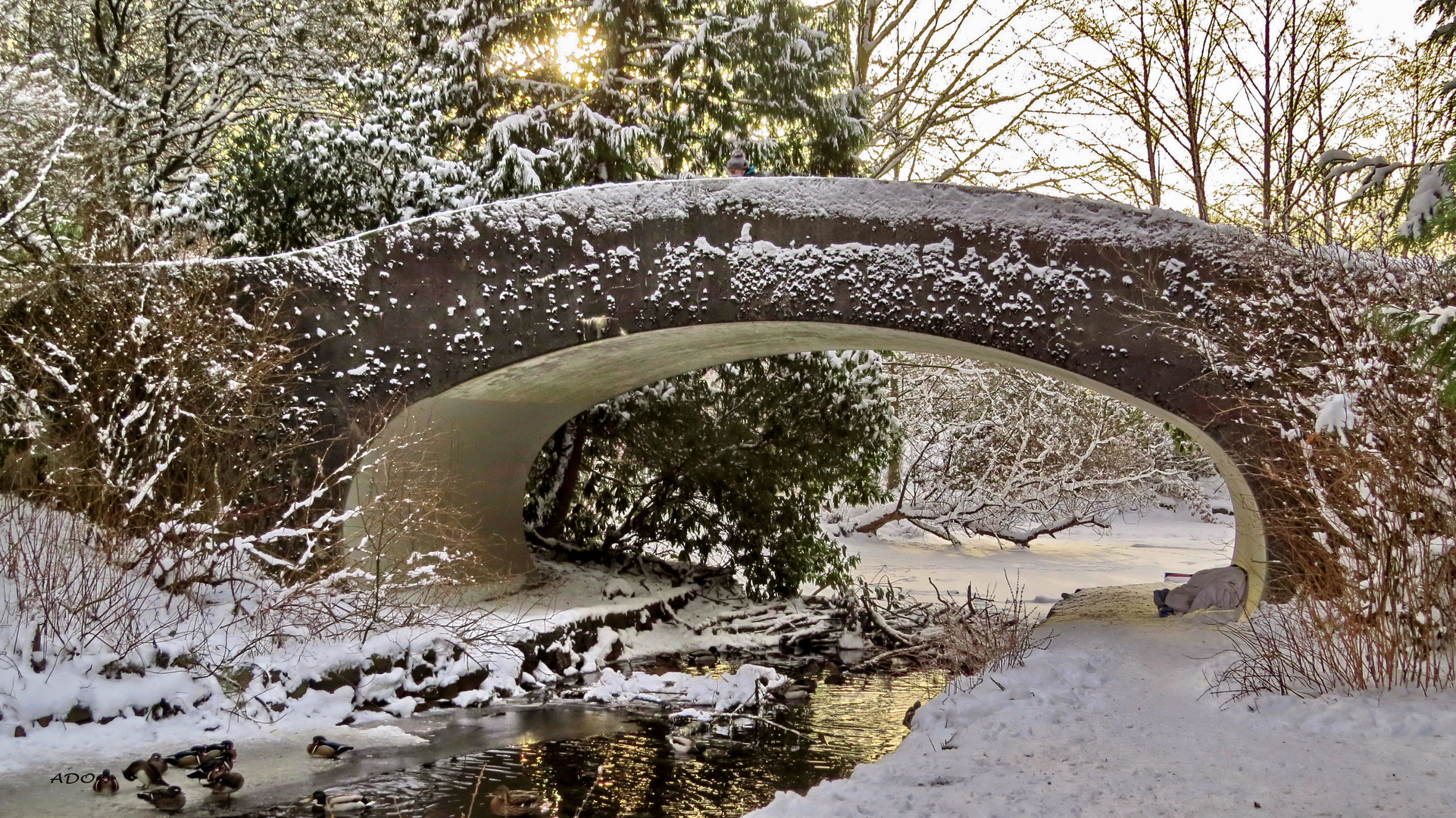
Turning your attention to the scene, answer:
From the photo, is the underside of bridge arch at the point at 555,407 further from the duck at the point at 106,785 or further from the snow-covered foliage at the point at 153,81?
the snow-covered foliage at the point at 153,81

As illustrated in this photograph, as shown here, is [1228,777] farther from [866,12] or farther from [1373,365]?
[866,12]

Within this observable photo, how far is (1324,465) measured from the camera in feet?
21.8

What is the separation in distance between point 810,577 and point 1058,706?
604 cm

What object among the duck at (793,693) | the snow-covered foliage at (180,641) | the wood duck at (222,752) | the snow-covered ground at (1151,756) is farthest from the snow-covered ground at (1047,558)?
the wood duck at (222,752)

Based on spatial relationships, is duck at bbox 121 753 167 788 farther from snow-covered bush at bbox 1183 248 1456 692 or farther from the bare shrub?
snow-covered bush at bbox 1183 248 1456 692

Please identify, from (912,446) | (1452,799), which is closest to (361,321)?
(1452,799)

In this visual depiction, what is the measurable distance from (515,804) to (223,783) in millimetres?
1449

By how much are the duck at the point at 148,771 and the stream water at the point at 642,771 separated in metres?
0.64

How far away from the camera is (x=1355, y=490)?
603 centimetres

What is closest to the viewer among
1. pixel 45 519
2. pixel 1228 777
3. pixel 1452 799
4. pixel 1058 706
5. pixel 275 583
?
pixel 1452 799

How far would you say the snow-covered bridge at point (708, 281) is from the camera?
8586 mm

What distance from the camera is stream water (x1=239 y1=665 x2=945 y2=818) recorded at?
18.9 ft

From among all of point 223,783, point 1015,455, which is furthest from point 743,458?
point 1015,455

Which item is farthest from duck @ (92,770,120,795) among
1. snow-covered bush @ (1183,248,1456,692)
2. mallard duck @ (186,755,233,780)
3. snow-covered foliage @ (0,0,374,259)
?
snow-covered foliage @ (0,0,374,259)
